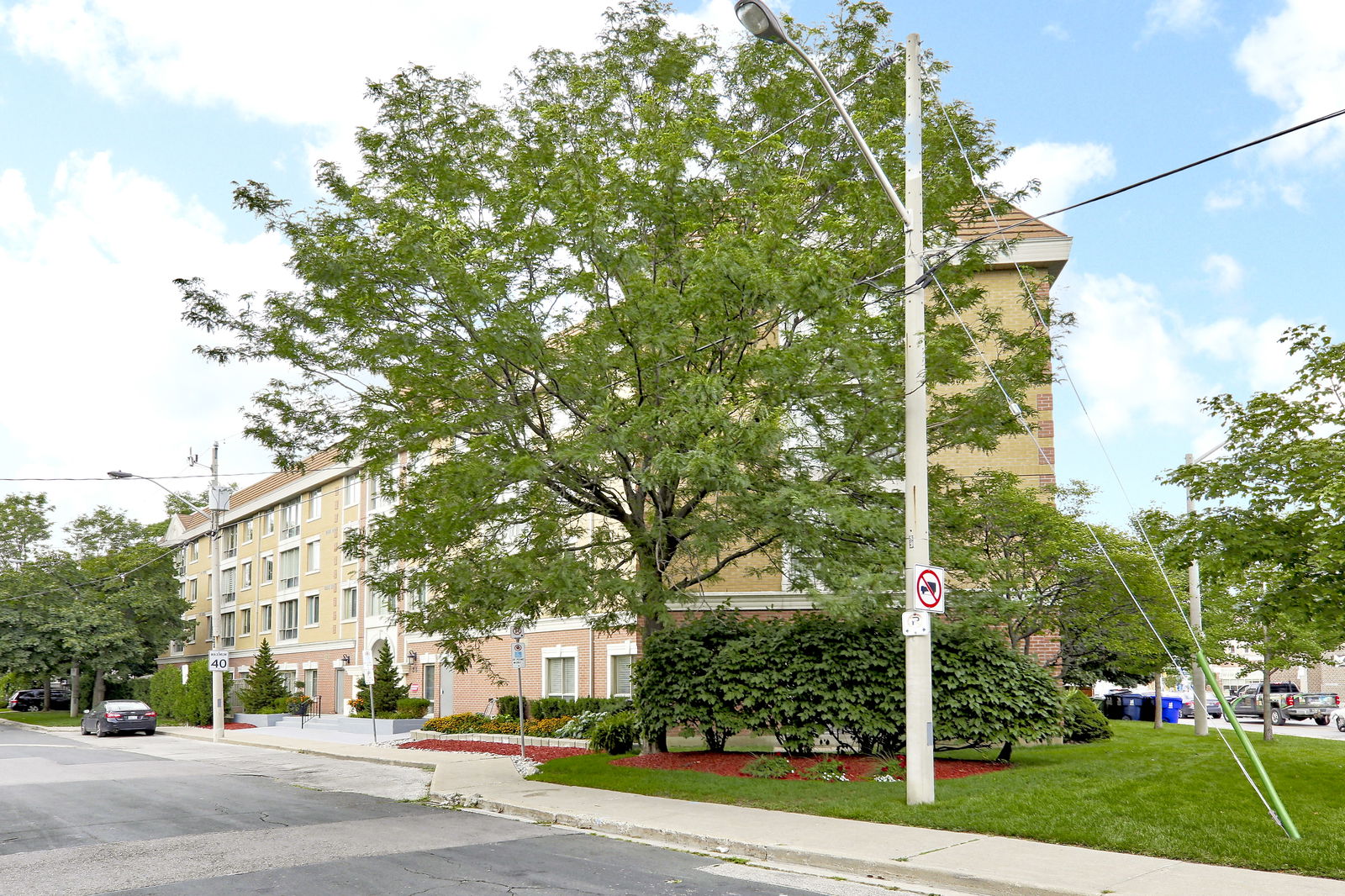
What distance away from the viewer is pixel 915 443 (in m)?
13.2

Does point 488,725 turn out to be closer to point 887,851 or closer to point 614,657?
point 614,657

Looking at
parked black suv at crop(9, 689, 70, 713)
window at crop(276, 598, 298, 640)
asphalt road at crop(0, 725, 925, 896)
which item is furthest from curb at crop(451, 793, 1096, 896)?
parked black suv at crop(9, 689, 70, 713)

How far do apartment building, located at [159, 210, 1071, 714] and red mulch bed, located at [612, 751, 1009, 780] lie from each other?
2.60 meters

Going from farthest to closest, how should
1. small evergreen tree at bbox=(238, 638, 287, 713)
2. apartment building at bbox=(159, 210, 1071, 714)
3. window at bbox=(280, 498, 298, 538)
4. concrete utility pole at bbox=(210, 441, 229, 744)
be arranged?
window at bbox=(280, 498, 298, 538)
small evergreen tree at bbox=(238, 638, 287, 713)
concrete utility pole at bbox=(210, 441, 229, 744)
apartment building at bbox=(159, 210, 1071, 714)

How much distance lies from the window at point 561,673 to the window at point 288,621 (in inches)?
978

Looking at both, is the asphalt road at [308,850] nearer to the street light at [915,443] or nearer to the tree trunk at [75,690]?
the street light at [915,443]

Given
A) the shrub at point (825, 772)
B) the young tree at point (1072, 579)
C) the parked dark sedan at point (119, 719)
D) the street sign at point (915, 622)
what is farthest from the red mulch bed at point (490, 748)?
→ the parked dark sedan at point (119, 719)

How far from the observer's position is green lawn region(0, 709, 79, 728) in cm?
5044

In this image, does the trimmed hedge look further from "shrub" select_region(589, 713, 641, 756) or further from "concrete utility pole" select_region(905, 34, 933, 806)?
"concrete utility pole" select_region(905, 34, 933, 806)

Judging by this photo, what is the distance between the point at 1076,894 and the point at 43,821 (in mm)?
13506

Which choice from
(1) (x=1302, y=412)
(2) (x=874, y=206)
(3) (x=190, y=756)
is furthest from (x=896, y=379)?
(3) (x=190, y=756)

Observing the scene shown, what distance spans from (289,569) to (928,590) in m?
46.7

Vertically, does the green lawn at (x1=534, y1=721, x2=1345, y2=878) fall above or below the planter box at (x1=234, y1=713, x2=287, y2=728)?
above

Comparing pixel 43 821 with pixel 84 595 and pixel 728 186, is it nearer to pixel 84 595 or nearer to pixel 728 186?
pixel 728 186
